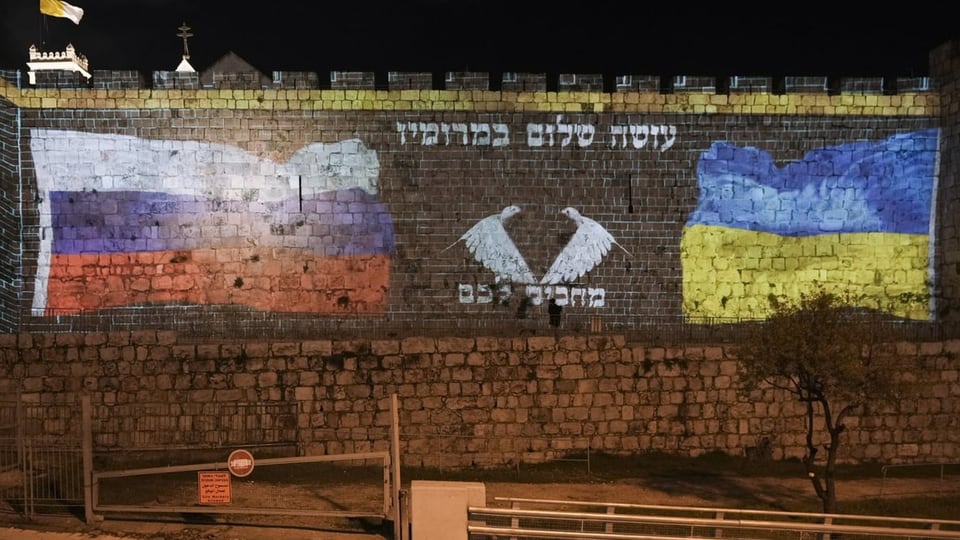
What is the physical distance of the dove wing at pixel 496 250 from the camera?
15.9 meters

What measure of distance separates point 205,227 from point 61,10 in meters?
6.36

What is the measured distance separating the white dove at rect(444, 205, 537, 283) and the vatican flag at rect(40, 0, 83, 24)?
10.5 m

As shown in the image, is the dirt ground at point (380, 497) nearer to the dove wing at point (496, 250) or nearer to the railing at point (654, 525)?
the railing at point (654, 525)

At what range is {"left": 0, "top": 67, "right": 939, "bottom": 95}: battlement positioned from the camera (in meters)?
15.3

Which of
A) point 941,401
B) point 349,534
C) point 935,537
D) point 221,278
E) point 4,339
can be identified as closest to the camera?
point 935,537

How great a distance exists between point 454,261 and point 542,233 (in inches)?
85.1

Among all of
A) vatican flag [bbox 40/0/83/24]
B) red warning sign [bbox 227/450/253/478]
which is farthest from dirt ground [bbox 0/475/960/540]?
vatican flag [bbox 40/0/83/24]

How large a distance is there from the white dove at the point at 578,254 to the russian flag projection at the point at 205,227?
3880 mm

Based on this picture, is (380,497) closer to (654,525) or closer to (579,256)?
(654,525)

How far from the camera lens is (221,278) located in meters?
15.5

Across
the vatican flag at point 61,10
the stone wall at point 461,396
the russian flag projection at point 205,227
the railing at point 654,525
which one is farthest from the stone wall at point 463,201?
the railing at point 654,525

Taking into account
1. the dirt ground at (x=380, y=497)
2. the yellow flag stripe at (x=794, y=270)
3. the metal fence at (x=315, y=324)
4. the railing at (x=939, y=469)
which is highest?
the yellow flag stripe at (x=794, y=270)

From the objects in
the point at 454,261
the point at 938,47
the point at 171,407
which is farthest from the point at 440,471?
the point at 938,47

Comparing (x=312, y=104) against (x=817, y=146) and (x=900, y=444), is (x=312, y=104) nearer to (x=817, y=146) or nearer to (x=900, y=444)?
(x=817, y=146)
